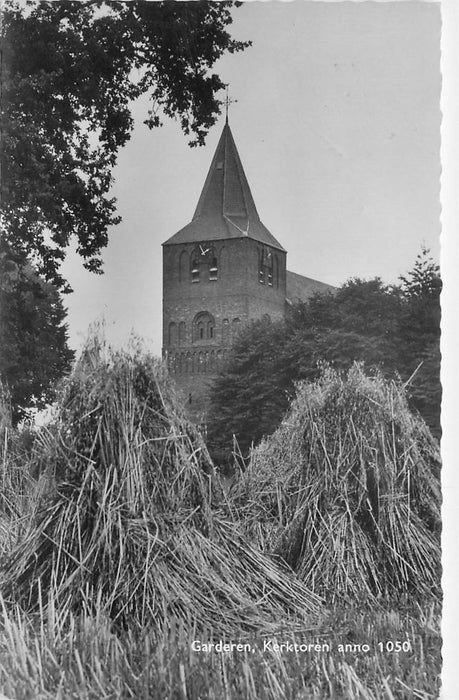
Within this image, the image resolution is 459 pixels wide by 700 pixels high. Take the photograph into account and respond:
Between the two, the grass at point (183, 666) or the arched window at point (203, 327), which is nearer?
the grass at point (183, 666)

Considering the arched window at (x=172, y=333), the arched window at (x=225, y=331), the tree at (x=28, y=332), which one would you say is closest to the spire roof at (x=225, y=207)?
the arched window at (x=172, y=333)

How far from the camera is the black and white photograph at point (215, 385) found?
20.6 feet

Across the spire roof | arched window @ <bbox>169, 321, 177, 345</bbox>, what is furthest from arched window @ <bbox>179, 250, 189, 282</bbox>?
arched window @ <bbox>169, 321, 177, 345</bbox>

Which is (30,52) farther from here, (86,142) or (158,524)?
(158,524)

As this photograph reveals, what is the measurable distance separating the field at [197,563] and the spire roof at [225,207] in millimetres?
1557

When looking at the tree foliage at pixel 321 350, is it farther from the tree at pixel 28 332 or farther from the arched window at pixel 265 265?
the tree at pixel 28 332

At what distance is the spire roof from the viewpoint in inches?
307

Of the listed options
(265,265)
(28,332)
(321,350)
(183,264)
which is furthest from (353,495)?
(28,332)

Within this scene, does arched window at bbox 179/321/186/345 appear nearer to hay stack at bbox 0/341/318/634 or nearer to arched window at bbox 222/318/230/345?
arched window at bbox 222/318/230/345

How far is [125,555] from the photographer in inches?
252

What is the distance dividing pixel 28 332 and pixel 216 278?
1741mm

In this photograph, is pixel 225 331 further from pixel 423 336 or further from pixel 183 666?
pixel 183 666

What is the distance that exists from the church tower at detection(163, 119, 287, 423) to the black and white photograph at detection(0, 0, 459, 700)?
0.03 meters

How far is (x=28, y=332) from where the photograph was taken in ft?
26.2
